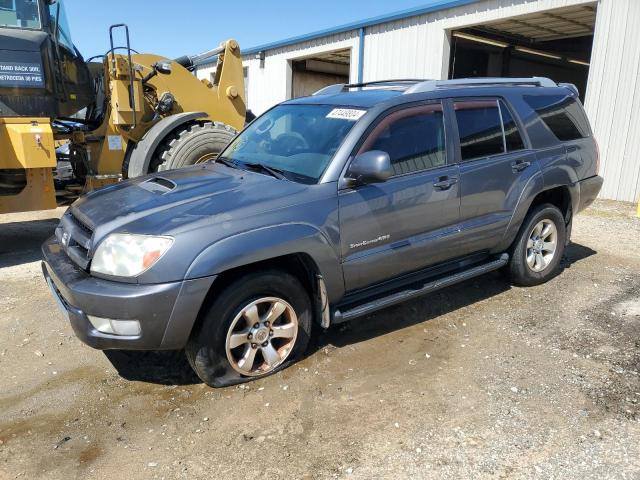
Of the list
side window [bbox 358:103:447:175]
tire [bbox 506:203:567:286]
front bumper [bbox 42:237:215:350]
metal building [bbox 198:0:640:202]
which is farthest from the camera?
metal building [bbox 198:0:640:202]

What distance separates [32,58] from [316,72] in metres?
15.6

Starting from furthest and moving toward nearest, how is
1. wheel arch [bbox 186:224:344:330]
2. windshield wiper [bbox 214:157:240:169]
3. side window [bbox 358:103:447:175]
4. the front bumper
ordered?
windshield wiper [bbox 214:157:240:169]
side window [bbox 358:103:447:175]
wheel arch [bbox 186:224:344:330]
the front bumper

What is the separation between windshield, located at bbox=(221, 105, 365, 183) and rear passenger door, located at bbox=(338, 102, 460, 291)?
0.23 metres

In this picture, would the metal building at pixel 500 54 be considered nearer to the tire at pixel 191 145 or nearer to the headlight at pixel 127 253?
the tire at pixel 191 145

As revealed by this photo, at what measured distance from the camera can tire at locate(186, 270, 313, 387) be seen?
3.14 m

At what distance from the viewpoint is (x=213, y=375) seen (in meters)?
3.24

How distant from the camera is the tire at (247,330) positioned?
3139 millimetres

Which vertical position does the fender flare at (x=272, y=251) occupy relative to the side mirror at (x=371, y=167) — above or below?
below

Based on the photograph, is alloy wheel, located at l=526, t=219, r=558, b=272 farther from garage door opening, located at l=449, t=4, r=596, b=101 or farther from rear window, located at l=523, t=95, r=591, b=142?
garage door opening, located at l=449, t=4, r=596, b=101

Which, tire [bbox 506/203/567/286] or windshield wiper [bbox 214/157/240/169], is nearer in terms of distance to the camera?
windshield wiper [bbox 214/157/240/169]

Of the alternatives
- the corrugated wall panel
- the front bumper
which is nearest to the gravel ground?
the front bumper

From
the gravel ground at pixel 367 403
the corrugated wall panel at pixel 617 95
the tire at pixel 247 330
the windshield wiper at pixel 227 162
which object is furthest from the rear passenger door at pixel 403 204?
the corrugated wall panel at pixel 617 95

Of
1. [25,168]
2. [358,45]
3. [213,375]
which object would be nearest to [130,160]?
[25,168]

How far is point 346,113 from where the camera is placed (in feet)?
12.8
